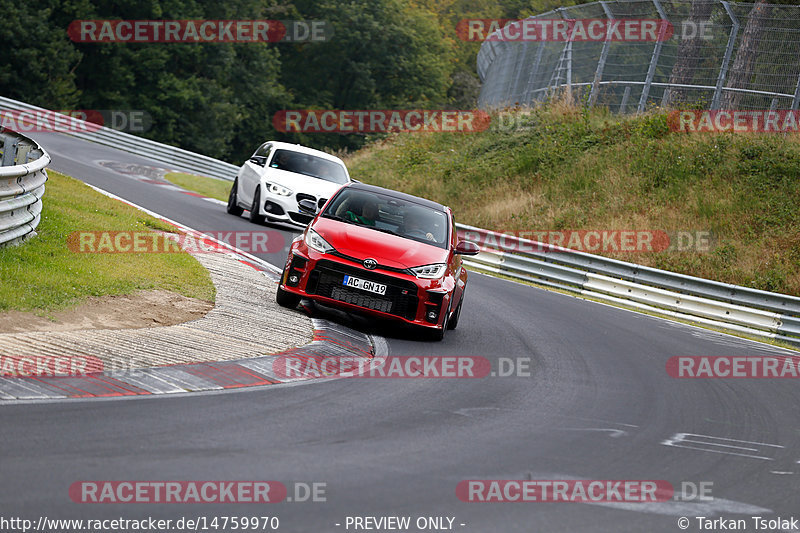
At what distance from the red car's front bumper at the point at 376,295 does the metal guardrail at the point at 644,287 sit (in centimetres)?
898

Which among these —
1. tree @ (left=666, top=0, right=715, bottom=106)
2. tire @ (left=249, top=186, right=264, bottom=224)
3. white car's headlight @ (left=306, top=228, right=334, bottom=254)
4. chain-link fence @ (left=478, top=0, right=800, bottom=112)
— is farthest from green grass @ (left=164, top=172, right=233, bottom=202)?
white car's headlight @ (left=306, top=228, right=334, bottom=254)

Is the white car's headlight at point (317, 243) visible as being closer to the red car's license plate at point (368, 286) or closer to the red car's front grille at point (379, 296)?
the red car's front grille at point (379, 296)

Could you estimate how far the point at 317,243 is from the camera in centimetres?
1124

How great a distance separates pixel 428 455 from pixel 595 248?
1866cm

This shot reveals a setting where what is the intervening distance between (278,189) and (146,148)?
19.6 meters

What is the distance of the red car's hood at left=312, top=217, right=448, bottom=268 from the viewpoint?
36.0ft

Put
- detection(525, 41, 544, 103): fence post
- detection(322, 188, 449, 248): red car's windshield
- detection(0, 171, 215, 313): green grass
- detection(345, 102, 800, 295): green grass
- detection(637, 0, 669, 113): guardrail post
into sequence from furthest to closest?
detection(525, 41, 544, 103): fence post < detection(637, 0, 669, 113): guardrail post < detection(345, 102, 800, 295): green grass < detection(322, 188, 449, 248): red car's windshield < detection(0, 171, 215, 313): green grass

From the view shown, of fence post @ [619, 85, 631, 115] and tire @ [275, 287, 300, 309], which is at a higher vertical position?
fence post @ [619, 85, 631, 115]

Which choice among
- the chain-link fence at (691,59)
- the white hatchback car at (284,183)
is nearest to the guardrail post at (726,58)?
the chain-link fence at (691,59)

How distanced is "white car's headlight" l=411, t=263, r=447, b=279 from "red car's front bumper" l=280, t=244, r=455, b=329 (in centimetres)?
5

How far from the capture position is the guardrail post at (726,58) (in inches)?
1005

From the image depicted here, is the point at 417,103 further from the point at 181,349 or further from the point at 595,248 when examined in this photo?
the point at 181,349

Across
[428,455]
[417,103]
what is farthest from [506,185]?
[417,103]

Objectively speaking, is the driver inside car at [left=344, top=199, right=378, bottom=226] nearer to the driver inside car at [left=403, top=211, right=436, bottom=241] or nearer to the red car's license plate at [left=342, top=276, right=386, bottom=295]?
the driver inside car at [left=403, top=211, right=436, bottom=241]
